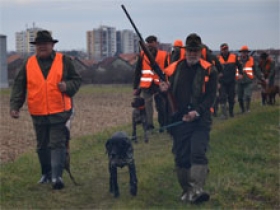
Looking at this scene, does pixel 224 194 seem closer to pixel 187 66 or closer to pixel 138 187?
pixel 138 187

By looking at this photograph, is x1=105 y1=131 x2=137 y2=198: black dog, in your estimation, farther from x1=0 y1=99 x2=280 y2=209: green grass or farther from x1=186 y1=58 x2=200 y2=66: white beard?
x1=186 y1=58 x2=200 y2=66: white beard

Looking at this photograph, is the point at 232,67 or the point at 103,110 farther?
the point at 103,110

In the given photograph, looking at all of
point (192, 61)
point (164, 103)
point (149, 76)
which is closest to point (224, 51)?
point (149, 76)

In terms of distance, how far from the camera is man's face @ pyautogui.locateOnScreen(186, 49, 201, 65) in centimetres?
820

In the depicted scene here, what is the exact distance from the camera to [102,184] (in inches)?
376

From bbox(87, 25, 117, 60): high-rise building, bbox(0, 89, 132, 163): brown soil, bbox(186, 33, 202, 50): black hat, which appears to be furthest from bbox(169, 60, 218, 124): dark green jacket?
bbox(87, 25, 117, 60): high-rise building

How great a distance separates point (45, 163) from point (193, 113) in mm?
2606

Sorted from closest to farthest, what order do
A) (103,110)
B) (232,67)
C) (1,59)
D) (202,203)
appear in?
(202,203) → (232,67) → (103,110) → (1,59)

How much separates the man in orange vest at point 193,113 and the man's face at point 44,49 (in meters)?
1.81

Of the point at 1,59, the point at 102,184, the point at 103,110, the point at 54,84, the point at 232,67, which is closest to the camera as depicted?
the point at 54,84

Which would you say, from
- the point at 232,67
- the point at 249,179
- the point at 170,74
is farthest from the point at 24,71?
the point at 232,67

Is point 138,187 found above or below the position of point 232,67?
below

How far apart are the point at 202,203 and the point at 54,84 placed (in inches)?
106

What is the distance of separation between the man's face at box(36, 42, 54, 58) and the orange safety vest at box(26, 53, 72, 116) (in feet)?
0.43
